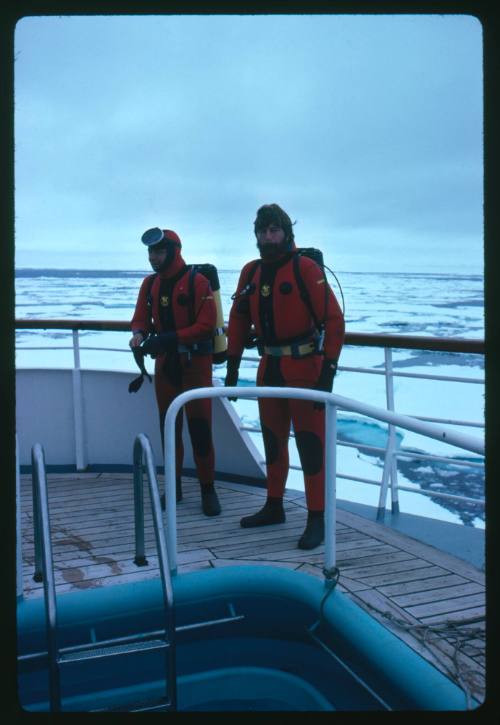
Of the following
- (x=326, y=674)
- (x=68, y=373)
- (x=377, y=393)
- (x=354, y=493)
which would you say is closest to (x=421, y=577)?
(x=326, y=674)

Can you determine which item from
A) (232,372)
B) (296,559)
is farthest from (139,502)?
(232,372)

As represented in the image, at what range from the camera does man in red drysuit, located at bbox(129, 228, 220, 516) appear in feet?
11.2

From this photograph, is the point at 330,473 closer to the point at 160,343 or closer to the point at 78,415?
the point at 160,343

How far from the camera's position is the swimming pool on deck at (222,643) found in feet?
7.47

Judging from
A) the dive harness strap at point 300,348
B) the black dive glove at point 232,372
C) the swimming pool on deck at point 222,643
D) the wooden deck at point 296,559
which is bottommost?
the swimming pool on deck at point 222,643

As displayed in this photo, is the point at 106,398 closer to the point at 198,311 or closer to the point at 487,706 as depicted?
the point at 198,311

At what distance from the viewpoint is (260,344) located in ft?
10.6

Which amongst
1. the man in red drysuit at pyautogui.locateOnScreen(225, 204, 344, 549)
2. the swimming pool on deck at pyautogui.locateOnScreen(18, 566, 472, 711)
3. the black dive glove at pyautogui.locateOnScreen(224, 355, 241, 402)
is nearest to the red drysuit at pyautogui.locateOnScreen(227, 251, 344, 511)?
the man in red drysuit at pyautogui.locateOnScreen(225, 204, 344, 549)

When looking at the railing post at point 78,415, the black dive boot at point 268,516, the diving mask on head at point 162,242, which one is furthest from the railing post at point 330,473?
the railing post at point 78,415

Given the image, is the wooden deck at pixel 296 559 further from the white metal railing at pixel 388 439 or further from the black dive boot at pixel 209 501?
the white metal railing at pixel 388 439

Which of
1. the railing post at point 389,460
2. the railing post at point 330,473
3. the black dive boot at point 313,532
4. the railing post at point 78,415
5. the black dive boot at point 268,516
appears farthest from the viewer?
the railing post at point 78,415

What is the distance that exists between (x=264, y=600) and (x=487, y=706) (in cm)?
139

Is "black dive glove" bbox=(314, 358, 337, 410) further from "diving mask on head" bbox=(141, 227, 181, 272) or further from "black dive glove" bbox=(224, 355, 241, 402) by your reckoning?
"diving mask on head" bbox=(141, 227, 181, 272)

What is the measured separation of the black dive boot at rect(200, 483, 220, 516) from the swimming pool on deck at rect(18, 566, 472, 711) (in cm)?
81
